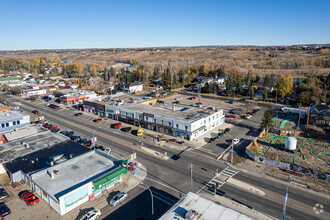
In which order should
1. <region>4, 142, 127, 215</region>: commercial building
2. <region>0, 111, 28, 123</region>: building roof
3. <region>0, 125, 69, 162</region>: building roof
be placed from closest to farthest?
<region>4, 142, 127, 215</region>: commercial building < <region>0, 125, 69, 162</region>: building roof < <region>0, 111, 28, 123</region>: building roof

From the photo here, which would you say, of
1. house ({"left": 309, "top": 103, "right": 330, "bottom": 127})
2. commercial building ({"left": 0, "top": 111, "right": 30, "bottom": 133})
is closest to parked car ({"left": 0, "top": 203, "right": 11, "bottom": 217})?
commercial building ({"left": 0, "top": 111, "right": 30, "bottom": 133})

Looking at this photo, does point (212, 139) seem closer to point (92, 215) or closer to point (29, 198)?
point (92, 215)

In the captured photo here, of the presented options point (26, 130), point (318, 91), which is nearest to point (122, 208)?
point (26, 130)

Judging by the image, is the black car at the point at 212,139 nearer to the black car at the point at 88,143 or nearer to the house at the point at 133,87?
the black car at the point at 88,143

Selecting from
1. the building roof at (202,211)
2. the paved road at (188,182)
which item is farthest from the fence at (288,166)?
the building roof at (202,211)

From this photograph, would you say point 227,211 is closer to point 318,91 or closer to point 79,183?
point 79,183

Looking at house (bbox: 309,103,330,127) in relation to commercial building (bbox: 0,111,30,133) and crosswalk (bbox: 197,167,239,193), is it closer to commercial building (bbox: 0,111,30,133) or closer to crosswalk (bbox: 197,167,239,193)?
crosswalk (bbox: 197,167,239,193)
